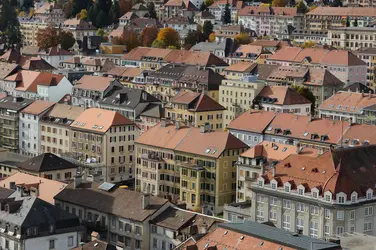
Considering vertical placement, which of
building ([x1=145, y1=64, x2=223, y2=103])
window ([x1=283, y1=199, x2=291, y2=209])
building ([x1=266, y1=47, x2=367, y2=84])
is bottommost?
window ([x1=283, y1=199, x2=291, y2=209])

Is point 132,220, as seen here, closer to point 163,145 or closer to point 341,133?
point 163,145

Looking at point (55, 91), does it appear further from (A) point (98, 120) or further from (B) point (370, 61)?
(B) point (370, 61)

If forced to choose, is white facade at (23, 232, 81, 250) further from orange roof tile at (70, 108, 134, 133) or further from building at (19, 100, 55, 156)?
building at (19, 100, 55, 156)

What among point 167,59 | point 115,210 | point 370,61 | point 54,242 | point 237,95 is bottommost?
point 54,242

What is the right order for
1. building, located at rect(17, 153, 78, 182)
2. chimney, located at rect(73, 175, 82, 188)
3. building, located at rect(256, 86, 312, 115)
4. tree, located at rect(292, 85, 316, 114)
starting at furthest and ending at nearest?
tree, located at rect(292, 85, 316, 114)
building, located at rect(256, 86, 312, 115)
building, located at rect(17, 153, 78, 182)
chimney, located at rect(73, 175, 82, 188)

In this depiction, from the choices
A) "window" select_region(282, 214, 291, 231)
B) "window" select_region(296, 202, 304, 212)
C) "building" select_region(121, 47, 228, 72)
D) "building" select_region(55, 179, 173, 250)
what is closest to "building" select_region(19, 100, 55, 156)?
"building" select_region(121, 47, 228, 72)

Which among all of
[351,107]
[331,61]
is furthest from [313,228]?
[331,61]

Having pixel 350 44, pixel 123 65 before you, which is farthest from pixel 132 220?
pixel 350 44
